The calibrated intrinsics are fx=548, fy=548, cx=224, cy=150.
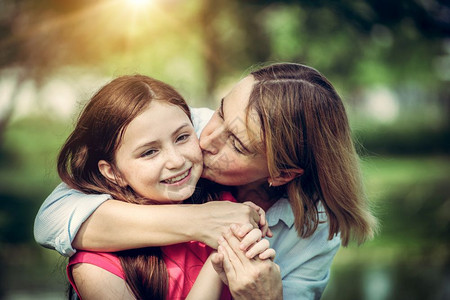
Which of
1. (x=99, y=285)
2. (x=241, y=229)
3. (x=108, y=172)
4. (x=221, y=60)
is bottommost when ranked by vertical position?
(x=221, y=60)

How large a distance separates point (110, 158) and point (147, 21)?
4261mm

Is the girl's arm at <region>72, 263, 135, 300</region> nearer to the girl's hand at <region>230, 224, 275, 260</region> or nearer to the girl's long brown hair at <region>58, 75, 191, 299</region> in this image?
the girl's long brown hair at <region>58, 75, 191, 299</region>

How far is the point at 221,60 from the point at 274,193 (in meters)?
4.34

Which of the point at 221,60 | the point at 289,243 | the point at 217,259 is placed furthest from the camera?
the point at 221,60

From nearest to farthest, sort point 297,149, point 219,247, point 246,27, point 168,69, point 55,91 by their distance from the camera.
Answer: point 219,247 < point 297,149 < point 55,91 < point 246,27 < point 168,69

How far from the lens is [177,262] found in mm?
1746

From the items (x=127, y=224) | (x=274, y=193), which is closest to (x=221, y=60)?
(x=274, y=193)

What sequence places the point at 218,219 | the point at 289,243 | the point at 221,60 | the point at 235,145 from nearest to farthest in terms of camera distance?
the point at 218,219 < the point at 235,145 < the point at 289,243 < the point at 221,60

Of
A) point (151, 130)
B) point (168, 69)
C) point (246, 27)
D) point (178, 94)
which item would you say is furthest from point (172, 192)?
point (168, 69)

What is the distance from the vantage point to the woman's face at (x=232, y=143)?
5.78 ft

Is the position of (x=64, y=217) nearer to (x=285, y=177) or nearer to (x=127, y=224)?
(x=127, y=224)

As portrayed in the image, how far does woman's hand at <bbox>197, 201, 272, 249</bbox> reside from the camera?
165cm

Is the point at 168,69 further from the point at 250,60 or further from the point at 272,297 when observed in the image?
the point at 272,297

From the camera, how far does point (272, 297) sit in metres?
1.66
